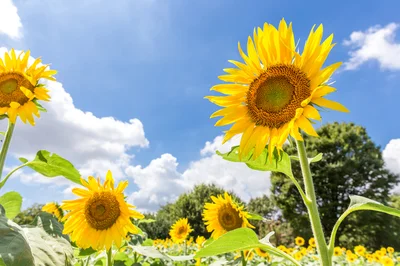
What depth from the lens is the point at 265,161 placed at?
1.60 meters

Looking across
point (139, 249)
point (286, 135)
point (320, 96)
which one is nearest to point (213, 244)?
point (286, 135)

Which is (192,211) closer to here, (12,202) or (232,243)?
(12,202)

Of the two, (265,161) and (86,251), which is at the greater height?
(265,161)

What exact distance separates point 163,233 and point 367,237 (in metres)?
16.9

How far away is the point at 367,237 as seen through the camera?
28.9m

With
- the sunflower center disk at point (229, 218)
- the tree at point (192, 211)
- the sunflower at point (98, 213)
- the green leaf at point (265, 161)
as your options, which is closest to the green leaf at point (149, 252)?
the sunflower at point (98, 213)

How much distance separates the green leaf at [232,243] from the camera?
1.38 m

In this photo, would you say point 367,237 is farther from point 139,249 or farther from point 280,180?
point 139,249

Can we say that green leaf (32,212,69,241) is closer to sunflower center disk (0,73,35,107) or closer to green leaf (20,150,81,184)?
green leaf (20,150,81,184)

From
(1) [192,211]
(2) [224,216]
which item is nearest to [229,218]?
(2) [224,216]

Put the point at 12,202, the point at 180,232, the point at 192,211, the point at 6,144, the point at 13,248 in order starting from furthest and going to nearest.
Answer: the point at 192,211 < the point at 180,232 < the point at 12,202 < the point at 6,144 < the point at 13,248

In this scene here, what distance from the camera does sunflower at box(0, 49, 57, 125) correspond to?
241 centimetres

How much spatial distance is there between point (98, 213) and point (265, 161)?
64.5 inches

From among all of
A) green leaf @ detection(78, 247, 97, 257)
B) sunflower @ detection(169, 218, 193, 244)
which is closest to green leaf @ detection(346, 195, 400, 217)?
green leaf @ detection(78, 247, 97, 257)
